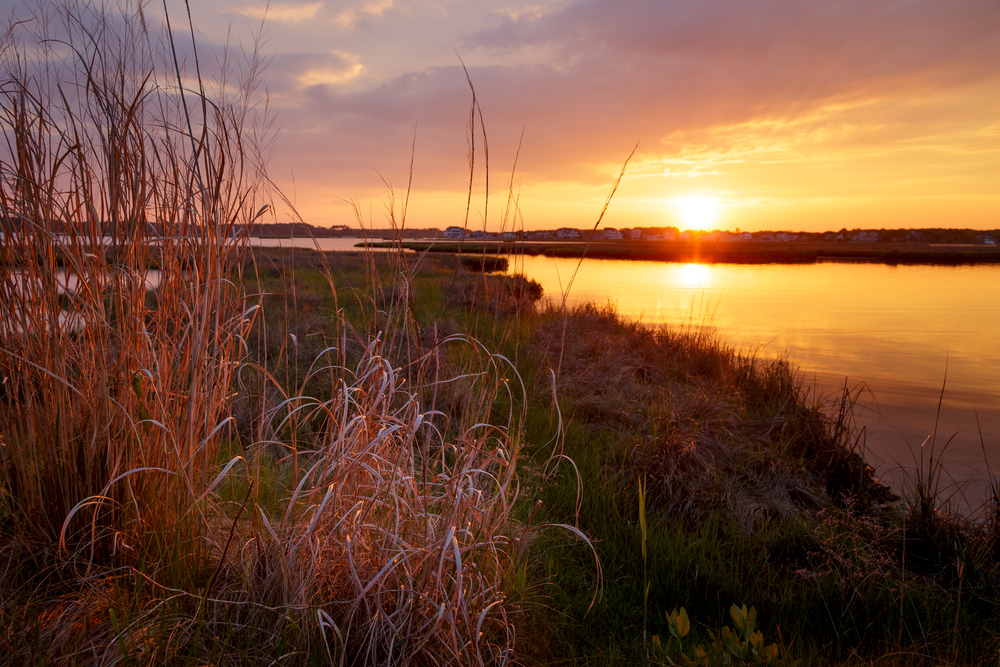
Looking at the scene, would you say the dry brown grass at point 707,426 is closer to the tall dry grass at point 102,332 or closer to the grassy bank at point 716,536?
the grassy bank at point 716,536

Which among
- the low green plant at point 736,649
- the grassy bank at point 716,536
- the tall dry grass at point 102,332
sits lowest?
the grassy bank at point 716,536

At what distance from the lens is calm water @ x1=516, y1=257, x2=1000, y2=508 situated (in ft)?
18.4

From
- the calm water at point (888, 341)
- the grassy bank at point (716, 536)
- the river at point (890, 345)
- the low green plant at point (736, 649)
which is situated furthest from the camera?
the calm water at point (888, 341)

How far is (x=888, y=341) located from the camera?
10586 mm

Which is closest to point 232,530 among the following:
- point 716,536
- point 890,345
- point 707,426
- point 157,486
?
point 157,486

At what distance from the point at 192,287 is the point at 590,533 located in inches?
94.4

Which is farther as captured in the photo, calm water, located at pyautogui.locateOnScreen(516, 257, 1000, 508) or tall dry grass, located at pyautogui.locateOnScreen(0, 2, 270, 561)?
calm water, located at pyautogui.locateOnScreen(516, 257, 1000, 508)

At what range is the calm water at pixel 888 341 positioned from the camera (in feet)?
18.4

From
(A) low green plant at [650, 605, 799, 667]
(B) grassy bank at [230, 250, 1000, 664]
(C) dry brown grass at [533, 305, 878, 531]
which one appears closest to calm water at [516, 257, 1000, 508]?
(B) grassy bank at [230, 250, 1000, 664]

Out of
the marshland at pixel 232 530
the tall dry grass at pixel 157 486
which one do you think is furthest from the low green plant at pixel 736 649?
the tall dry grass at pixel 157 486

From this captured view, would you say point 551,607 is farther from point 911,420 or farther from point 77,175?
point 911,420

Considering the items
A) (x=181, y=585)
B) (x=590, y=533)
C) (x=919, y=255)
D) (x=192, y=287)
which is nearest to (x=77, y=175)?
(x=192, y=287)

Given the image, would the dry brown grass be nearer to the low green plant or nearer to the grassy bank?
the grassy bank

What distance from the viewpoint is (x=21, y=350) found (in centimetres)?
179
